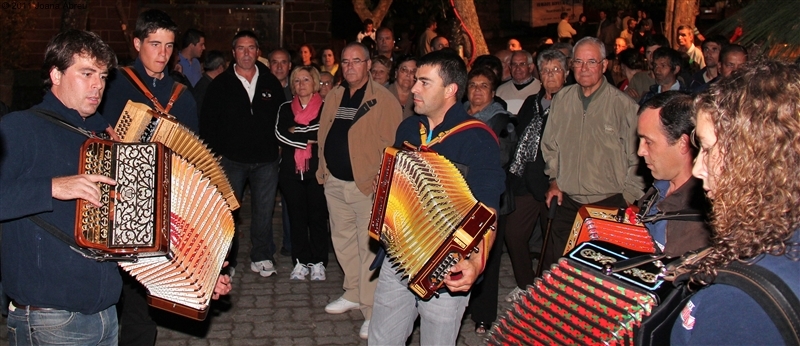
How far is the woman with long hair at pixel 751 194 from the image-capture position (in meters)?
Answer: 2.18

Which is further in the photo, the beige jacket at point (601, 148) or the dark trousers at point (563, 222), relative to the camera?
the dark trousers at point (563, 222)

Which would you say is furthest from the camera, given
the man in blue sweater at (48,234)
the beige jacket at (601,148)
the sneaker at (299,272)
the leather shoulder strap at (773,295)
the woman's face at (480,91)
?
the sneaker at (299,272)

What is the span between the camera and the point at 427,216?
4.09m

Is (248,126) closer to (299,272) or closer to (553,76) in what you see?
(299,272)

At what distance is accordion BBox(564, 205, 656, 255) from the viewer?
3838 mm

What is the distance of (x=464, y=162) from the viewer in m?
4.64

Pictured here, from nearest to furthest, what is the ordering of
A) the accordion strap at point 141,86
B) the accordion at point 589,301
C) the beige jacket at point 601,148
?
the accordion at point 589,301
the accordion strap at point 141,86
the beige jacket at point 601,148

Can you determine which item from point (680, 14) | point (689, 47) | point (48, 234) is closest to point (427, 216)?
point (48, 234)

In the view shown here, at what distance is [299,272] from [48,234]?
4.69 m

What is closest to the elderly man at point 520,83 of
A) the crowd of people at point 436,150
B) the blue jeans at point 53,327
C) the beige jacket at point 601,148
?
the crowd of people at point 436,150

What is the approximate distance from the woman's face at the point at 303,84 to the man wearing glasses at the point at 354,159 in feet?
2.86

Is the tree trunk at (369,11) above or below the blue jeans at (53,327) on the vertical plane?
above

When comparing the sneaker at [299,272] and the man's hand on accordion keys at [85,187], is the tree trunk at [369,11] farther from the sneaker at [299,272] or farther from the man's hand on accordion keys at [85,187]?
the man's hand on accordion keys at [85,187]

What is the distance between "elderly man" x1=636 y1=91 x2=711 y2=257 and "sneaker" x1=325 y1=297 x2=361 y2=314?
142 inches
